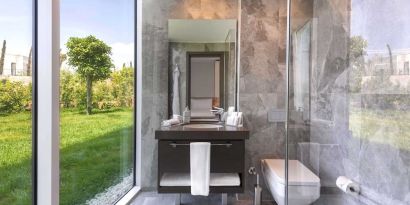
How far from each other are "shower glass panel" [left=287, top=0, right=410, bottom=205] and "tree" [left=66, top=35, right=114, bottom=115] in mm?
1924

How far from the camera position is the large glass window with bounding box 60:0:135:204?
205 centimetres

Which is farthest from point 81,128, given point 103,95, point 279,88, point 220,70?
point 279,88

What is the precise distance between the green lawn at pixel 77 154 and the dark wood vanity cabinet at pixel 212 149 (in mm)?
552

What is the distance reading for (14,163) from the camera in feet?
5.21

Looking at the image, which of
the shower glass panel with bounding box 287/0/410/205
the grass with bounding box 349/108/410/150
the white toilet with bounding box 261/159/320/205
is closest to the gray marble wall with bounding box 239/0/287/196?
the shower glass panel with bounding box 287/0/410/205

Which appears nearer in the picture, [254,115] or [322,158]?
[322,158]

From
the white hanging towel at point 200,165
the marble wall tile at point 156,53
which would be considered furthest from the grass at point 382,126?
the marble wall tile at point 156,53

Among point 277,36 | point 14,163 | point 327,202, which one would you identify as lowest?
point 327,202

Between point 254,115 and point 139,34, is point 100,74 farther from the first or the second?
point 254,115

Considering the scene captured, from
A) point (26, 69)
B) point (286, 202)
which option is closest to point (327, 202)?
point (286, 202)

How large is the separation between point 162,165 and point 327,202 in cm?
155

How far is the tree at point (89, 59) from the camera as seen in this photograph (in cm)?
212

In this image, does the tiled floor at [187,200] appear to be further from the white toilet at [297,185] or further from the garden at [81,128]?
the white toilet at [297,185]

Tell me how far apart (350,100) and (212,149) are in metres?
1.32
